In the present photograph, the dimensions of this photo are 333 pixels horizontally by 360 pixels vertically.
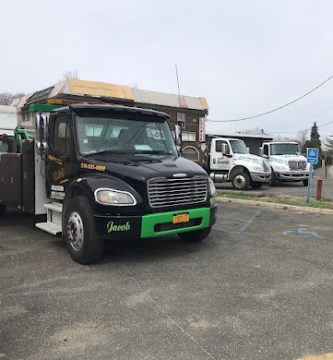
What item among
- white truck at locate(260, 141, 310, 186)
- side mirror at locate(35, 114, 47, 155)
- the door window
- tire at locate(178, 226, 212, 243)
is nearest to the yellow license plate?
tire at locate(178, 226, 212, 243)

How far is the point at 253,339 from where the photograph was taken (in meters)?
3.61

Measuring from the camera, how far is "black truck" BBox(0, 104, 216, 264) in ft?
18.5

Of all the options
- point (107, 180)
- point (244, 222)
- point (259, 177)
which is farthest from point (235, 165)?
point (107, 180)

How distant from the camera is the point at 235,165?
56.8 feet

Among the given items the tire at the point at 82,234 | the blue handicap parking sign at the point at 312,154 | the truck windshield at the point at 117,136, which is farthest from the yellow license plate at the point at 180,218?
the blue handicap parking sign at the point at 312,154

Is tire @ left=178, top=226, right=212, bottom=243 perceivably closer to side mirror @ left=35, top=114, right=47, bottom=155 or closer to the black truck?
the black truck

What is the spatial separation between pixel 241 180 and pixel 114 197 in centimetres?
1215

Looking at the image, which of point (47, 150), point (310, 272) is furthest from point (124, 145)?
point (310, 272)

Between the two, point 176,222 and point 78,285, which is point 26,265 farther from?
point 176,222

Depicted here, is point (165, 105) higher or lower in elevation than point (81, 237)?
higher

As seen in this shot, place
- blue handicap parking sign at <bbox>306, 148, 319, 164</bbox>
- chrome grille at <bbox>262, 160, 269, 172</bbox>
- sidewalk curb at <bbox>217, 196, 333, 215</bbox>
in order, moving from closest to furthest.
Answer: sidewalk curb at <bbox>217, 196, 333, 215</bbox> < blue handicap parking sign at <bbox>306, 148, 319, 164</bbox> < chrome grille at <bbox>262, 160, 269, 172</bbox>

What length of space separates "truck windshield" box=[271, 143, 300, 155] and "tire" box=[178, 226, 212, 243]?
14.4m

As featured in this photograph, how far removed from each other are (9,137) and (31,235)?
320 cm

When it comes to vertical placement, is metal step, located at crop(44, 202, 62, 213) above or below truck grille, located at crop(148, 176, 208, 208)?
below
